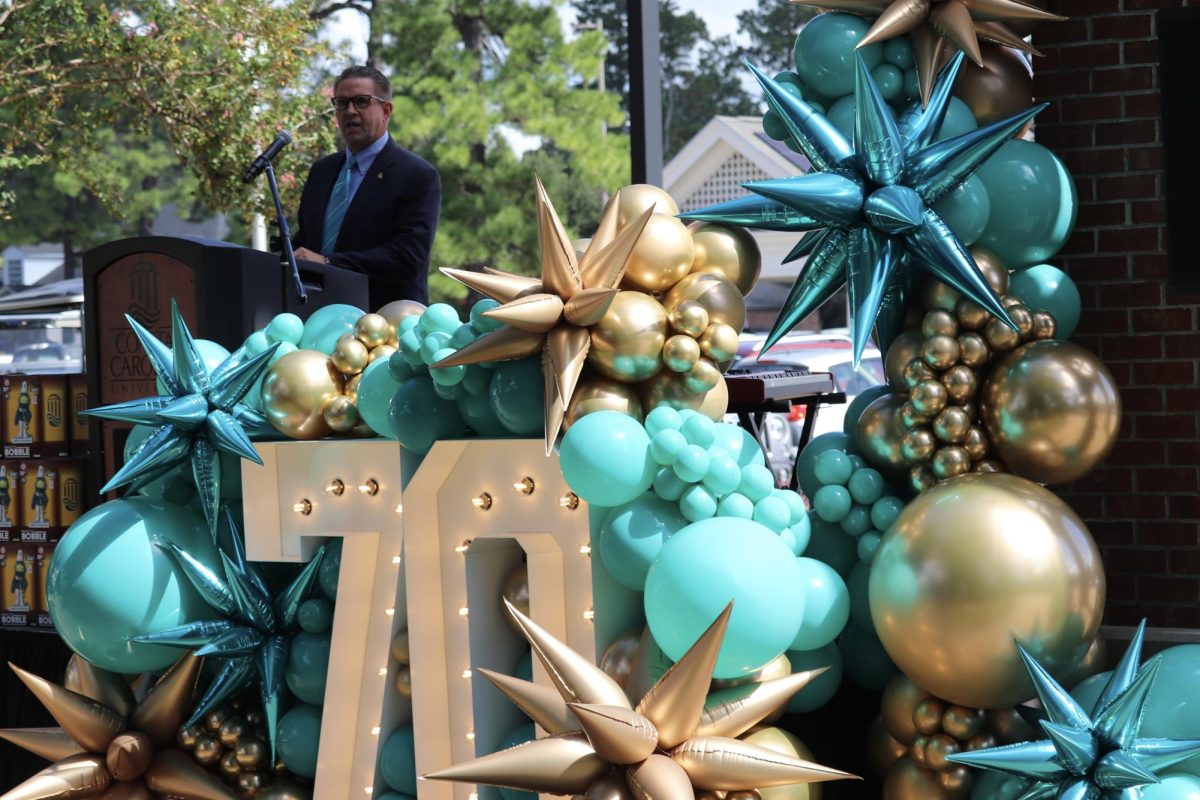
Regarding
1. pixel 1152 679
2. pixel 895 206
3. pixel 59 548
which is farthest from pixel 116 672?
pixel 1152 679

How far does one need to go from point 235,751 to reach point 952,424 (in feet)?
6.04

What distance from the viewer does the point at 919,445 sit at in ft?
8.62

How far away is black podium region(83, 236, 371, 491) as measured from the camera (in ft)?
12.6

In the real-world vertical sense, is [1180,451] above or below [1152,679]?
above

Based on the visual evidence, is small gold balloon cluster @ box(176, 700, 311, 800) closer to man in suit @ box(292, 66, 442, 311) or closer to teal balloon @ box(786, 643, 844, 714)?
teal balloon @ box(786, 643, 844, 714)

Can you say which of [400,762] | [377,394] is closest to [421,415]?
[377,394]

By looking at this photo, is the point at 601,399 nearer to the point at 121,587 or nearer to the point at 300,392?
the point at 300,392

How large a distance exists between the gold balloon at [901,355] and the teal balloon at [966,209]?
0.22 m

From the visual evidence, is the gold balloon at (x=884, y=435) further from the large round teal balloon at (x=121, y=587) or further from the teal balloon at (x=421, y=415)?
the large round teal balloon at (x=121, y=587)

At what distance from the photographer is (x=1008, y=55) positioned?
2898 mm

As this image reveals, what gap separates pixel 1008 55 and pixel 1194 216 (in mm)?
615

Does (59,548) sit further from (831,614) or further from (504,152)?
(504,152)

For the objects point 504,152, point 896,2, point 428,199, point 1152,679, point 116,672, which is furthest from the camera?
point 504,152

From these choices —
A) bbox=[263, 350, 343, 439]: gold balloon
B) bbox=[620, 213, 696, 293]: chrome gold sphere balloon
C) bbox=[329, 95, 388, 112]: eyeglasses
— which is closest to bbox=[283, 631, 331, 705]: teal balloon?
bbox=[263, 350, 343, 439]: gold balloon
